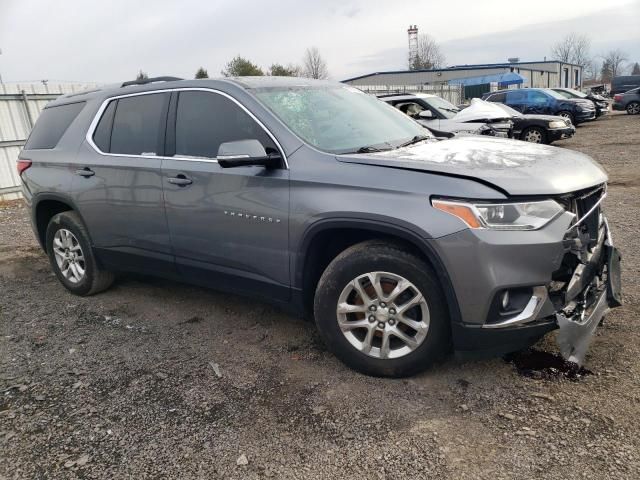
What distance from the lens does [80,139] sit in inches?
178

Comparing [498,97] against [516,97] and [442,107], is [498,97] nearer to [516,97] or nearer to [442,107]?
[516,97]

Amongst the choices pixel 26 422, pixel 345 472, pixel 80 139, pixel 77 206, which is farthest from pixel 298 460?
pixel 80 139

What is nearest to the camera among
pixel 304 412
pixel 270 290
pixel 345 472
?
pixel 345 472

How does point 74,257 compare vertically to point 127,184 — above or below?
below

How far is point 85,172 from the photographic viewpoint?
4.36 meters

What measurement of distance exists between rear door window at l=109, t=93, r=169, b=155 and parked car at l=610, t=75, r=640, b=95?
140 ft

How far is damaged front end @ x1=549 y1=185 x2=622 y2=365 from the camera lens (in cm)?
275

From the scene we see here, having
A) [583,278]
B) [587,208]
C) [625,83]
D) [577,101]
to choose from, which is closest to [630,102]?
[577,101]

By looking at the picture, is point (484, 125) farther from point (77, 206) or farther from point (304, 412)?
point (304, 412)

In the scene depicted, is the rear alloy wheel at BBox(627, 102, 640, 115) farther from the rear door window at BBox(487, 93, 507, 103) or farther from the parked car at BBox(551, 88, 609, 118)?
the rear door window at BBox(487, 93, 507, 103)

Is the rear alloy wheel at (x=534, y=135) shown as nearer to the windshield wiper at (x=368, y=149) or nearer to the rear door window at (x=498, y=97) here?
the rear door window at (x=498, y=97)

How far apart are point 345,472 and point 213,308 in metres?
2.33

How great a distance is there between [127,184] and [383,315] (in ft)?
7.57

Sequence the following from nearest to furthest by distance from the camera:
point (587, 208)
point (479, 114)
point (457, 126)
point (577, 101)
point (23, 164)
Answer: point (587, 208) < point (23, 164) < point (457, 126) < point (479, 114) < point (577, 101)
